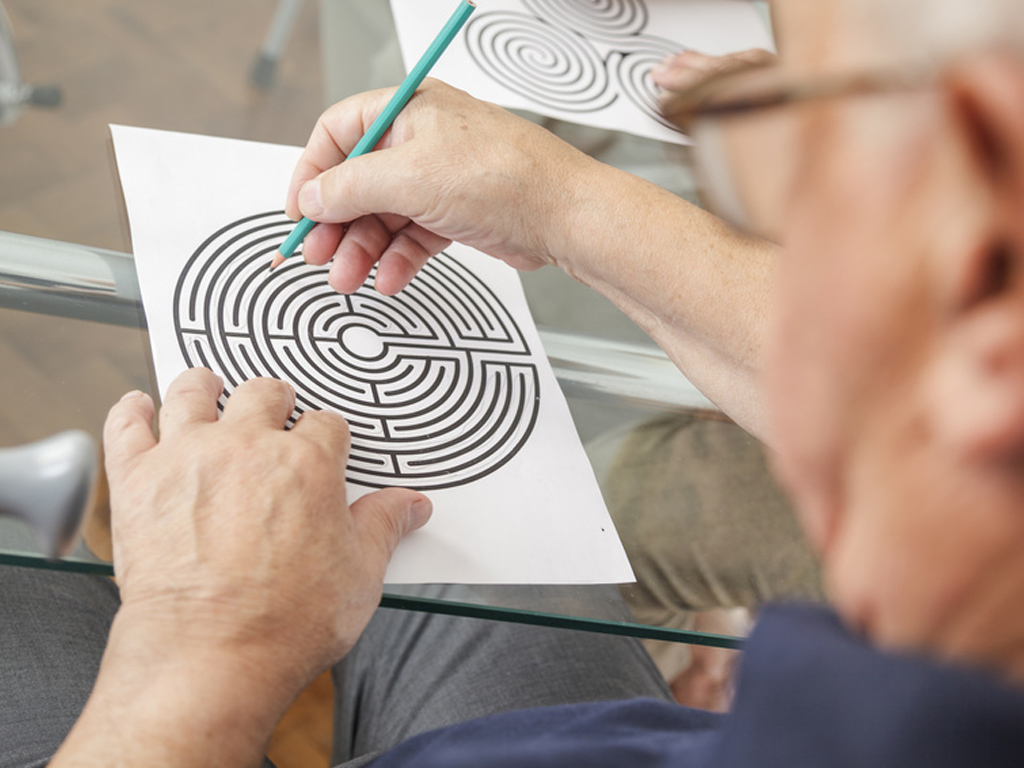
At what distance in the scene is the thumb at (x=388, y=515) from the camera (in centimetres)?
65

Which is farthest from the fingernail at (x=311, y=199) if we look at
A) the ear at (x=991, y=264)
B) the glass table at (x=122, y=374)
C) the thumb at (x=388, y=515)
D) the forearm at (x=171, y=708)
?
the ear at (x=991, y=264)

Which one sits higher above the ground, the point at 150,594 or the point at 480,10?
the point at 480,10

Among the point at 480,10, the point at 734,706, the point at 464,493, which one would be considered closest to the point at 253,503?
the point at 464,493

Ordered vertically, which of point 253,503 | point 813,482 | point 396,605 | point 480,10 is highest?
point 480,10

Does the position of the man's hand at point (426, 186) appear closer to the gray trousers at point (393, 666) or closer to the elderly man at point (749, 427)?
the elderly man at point (749, 427)

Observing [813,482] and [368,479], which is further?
[368,479]

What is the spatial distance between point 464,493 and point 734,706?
0.36m

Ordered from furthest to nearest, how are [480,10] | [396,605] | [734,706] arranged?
[480,10] < [396,605] < [734,706]

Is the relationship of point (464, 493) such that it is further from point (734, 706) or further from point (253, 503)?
point (734, 706)

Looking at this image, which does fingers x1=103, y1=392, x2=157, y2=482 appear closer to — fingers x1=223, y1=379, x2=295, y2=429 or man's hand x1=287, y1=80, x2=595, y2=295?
fingers x1=223, y1=379, x2=295, y2=429

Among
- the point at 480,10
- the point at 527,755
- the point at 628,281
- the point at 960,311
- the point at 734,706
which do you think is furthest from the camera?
the point at 480,10

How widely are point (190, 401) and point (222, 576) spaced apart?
0.49 ft

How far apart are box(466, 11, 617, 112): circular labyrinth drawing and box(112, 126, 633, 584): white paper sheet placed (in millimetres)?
288

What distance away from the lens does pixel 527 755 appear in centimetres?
52
